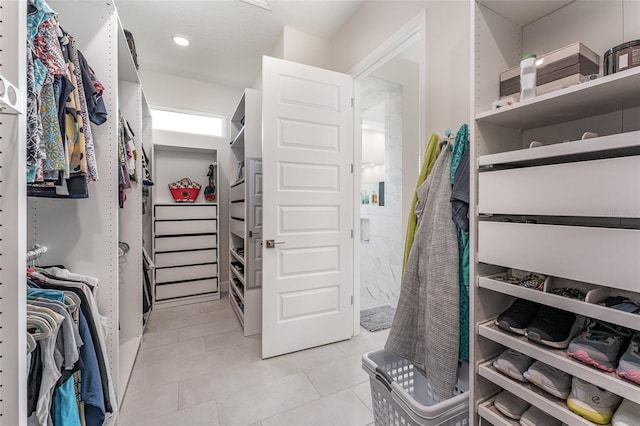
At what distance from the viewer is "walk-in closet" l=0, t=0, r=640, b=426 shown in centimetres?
82

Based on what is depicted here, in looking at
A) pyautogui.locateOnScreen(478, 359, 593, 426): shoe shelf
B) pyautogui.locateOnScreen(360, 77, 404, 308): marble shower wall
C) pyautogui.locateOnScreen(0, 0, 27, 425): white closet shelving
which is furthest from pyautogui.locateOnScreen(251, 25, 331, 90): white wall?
pyautogui.locateOnScreen(478, 359, 593, 426): shoe shelf

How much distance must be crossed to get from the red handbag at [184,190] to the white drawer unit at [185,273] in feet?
2.71

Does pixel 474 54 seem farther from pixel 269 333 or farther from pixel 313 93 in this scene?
pixel 269 333

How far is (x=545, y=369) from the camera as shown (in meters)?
0.96

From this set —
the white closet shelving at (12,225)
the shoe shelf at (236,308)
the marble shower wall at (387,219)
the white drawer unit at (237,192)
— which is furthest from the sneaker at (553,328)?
the white drawer unit at (237,192)

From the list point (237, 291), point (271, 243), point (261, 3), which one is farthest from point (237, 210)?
point (261, 3)

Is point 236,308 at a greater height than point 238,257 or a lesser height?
lesser

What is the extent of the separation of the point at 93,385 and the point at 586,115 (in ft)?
7.22

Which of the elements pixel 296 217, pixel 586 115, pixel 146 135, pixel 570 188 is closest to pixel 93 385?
pixel 296 217

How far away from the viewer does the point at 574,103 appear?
0.94 meters

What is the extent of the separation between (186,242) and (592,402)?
11.4 ft

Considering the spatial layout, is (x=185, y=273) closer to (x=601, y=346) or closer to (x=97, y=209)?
(x=97, y=209)

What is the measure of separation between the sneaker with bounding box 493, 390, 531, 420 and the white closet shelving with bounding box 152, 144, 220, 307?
3.11m

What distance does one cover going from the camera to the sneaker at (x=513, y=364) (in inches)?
39.8
